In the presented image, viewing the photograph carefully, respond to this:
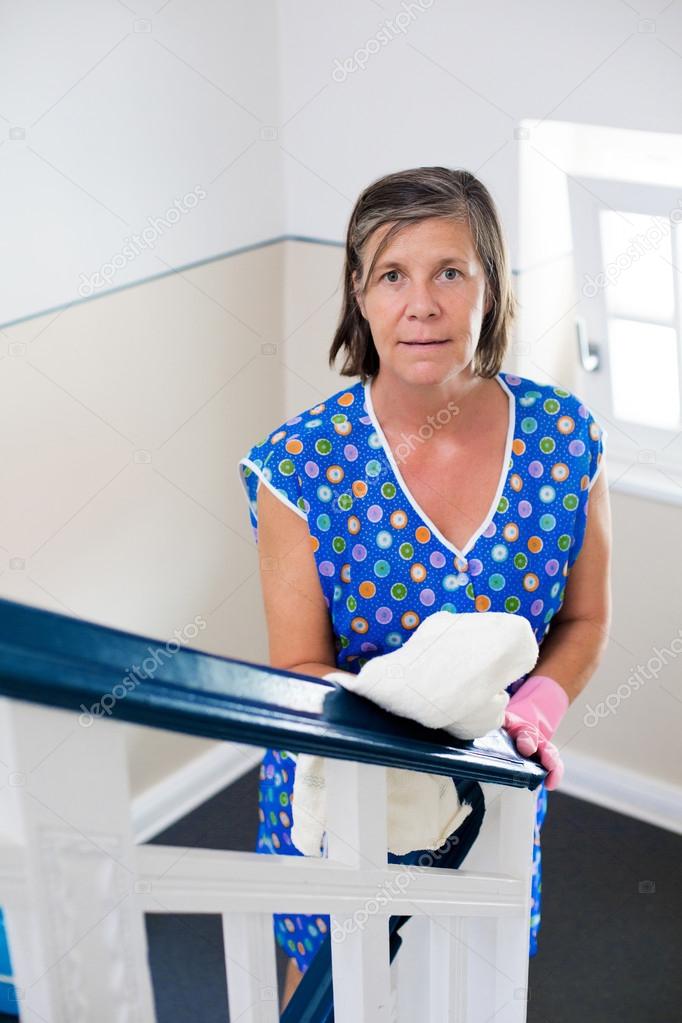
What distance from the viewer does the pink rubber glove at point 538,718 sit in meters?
1.20

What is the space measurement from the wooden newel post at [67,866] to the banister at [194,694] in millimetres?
14

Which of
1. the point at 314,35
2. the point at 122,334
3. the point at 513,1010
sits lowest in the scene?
the point at 513,1010

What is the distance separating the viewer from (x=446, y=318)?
1.39m

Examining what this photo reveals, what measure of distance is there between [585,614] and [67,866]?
3.86 feet

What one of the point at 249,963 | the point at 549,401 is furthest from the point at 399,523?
the point at 249,963

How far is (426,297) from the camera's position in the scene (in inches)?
54.4

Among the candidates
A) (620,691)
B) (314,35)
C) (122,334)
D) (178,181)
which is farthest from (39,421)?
(620,691)

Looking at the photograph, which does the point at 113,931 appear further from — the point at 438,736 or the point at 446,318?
the point at 446,318

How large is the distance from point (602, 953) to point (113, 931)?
217 centimetres

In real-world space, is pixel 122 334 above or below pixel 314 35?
below

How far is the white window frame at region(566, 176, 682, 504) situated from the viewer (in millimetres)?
2586

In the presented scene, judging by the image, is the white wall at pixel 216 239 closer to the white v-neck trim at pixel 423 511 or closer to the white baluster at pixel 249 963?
the white v-neck trim at pixel 423 511

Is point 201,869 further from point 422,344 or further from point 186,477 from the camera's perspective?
point 186,477

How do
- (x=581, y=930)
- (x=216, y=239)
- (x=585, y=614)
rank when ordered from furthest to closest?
(x=216, y=239) < (x=581, y=930) < (x=585, y=614)
